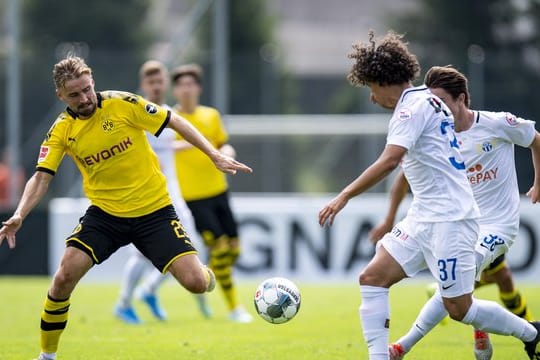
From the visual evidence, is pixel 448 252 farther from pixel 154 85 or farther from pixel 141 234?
pixel 154 85

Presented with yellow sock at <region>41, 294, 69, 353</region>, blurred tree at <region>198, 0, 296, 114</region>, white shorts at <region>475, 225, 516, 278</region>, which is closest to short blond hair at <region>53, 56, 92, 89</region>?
yellow sock at <region>41, 294, 69, 353</region>

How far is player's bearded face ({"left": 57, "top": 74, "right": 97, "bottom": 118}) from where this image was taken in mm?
7137

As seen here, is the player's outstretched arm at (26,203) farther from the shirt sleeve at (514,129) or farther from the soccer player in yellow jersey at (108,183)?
the shirt sleeve at (514,129)

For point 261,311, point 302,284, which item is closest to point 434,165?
point 261,311

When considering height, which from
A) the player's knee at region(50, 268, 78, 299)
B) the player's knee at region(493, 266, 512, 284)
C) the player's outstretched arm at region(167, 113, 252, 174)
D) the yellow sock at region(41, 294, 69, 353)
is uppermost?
the player's outstretched arm at region(167, 113, 252, 174)

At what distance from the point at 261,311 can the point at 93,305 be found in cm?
561

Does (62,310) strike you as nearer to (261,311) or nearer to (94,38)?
(261,311)

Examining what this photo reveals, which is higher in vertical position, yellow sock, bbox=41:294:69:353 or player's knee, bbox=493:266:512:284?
yellow sock, bbox=41:294:69:353

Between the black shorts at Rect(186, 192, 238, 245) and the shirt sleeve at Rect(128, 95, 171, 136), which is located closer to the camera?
the shirt sleeve at Rect(128, 95, 171, 136)

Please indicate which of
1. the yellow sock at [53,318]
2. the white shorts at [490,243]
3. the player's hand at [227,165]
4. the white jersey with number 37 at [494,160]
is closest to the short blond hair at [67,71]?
the player's hand at [227,165]

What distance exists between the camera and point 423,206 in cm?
645

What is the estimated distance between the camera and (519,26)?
853 inches

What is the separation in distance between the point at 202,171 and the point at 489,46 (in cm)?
1304

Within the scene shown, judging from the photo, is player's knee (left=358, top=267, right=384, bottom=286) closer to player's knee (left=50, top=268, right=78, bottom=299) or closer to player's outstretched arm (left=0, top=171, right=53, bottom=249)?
player's knee (left=50, top=268, right=78, bottom=299)
